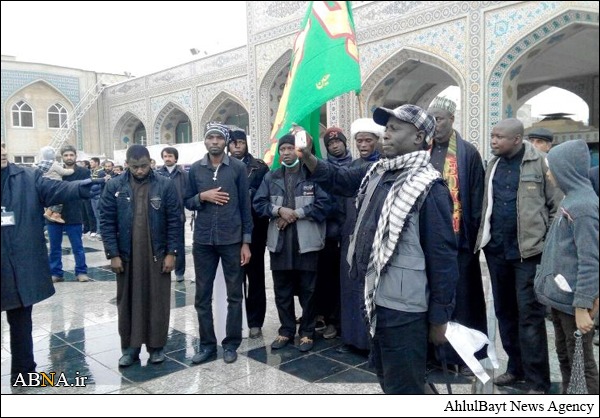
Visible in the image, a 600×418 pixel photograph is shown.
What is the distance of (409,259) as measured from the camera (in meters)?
2.01

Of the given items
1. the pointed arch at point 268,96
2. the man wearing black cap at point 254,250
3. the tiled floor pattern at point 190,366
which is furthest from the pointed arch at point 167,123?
the man wearing black cap at point 254,250

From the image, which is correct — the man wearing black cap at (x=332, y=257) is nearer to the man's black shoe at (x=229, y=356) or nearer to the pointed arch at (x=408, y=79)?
the man's black shoe at (x=229, y=356)

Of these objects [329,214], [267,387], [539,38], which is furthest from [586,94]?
[267,387]

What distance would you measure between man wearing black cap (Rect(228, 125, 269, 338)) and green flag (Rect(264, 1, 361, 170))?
22.1 inches

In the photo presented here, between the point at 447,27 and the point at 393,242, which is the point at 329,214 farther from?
the point at 447,27

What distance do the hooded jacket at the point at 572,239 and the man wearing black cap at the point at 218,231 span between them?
1905 mm

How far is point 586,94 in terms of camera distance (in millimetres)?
13133

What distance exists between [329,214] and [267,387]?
1.28 meters

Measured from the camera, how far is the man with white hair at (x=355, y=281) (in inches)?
134

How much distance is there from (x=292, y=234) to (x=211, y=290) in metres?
0.69

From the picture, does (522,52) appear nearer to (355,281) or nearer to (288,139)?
(288,139)

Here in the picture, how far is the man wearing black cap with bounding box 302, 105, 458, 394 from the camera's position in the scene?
199cm

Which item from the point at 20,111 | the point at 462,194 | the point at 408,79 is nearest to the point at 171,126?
the point at 20,111

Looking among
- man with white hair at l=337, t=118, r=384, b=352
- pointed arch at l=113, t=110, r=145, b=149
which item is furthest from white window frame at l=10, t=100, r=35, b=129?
man with white hair at l=337, t=118, r=384, b=352
